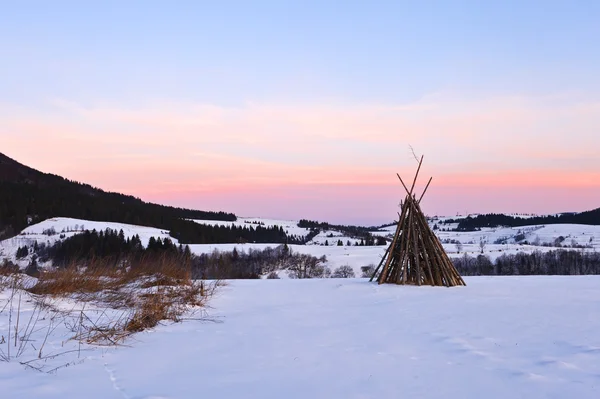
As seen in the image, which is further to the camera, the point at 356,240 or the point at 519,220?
the point at 519,220

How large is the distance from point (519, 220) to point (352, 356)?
486ft

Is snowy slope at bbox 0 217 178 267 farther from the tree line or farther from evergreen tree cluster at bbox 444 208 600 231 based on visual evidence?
evergreen tree cluster at bbox 444 208 600 231

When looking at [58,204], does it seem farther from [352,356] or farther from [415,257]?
[352,356]

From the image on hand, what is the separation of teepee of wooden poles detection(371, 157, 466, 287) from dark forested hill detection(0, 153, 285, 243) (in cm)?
5123

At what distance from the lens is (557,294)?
6766mm

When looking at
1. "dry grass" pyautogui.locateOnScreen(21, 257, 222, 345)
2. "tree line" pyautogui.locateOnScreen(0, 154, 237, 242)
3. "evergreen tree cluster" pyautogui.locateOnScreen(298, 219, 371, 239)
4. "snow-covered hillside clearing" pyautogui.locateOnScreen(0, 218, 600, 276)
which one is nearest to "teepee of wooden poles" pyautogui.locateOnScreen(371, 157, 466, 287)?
"dry grass" pyautogui.locateOnScreen(21, 257, 222, 345)

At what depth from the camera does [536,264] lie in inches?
2224

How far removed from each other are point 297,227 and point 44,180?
61326 millimetres

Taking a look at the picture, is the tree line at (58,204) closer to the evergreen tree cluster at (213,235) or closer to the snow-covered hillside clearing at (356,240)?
the evergreen tree cluster at (213,235)

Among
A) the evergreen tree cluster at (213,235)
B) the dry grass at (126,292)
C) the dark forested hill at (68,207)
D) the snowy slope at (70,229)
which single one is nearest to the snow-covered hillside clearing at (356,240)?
the snowy slope at (70,229)

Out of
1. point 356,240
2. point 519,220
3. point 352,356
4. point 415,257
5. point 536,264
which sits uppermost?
point 519,220

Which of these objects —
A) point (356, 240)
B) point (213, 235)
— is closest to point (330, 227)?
point (356, 240)

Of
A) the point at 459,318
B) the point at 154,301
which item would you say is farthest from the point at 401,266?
the point at 154,301

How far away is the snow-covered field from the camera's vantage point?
268 cm
